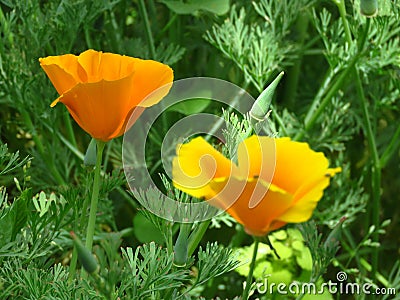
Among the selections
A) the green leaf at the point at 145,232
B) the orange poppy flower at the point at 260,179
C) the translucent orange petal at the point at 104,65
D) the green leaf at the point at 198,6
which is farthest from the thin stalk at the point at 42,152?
the orange poppy flower at the point at 260,179

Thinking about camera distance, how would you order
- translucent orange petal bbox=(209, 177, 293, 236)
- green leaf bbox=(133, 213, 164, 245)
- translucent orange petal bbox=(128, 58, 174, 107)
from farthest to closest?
green leaf bbox=(133, 213, 164, 245) < translucent orange petal bbox=(128, 58, 174, 107) < translucent orange petal bbox=(209, 177, 293, 236)

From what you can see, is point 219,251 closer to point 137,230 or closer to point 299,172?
point 299,172

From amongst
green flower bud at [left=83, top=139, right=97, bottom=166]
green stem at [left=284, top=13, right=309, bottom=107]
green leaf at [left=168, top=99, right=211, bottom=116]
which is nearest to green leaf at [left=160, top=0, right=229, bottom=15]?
green leaf at [left=168, top=99, right=211, bottom=116]

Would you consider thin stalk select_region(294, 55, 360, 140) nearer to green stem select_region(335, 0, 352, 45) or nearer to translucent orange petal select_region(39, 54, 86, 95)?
green stem select_region(335, 0, 352, 45)

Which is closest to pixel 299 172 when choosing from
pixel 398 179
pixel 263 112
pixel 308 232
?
pixel 263 112

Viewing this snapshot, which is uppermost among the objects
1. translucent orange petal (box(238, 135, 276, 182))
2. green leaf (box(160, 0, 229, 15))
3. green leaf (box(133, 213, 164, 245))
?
translucent orange petal (box(238, 135, 276, 182))

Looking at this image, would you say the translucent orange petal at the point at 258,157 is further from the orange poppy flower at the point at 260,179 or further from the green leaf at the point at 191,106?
the green leaf at the point at 191,106
